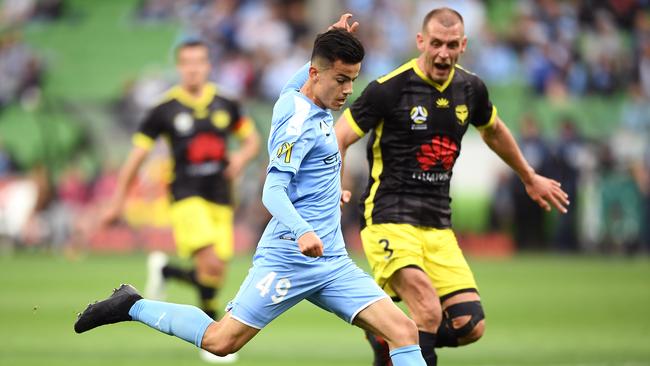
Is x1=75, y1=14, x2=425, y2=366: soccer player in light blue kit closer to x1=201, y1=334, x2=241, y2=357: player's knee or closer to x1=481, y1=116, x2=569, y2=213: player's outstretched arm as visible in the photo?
x1=201, y1=334, x2=241, y2=357: player's knee

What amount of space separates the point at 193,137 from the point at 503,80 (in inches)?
577

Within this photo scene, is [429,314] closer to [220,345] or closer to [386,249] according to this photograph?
[386,249]

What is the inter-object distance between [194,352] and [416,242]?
13.0ft

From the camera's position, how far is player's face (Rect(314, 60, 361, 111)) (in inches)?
264

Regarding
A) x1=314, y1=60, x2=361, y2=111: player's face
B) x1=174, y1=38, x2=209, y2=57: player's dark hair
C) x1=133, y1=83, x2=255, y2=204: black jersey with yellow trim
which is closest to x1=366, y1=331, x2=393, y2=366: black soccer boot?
x1=314, y1=60, x2=361, y2=111: player's face

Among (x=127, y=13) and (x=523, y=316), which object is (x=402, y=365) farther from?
(x=127, y=13)

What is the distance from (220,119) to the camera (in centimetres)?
1183

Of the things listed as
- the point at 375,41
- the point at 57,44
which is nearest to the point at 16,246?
the point at 57,44

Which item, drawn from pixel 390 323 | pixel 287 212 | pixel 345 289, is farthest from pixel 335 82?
pixel 390 323

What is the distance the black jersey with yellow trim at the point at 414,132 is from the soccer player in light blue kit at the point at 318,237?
1.28m

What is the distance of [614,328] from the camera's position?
12836mm

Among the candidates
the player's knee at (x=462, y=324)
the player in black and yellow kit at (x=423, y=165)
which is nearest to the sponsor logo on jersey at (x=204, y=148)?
the player in black and yellow kit at (x=423, y=165)

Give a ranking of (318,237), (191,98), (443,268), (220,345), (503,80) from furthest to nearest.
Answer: (503,80)
(191,98)
(443,268)
(220,345)
(318,237)

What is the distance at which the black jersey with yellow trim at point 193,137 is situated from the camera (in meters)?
11.6
